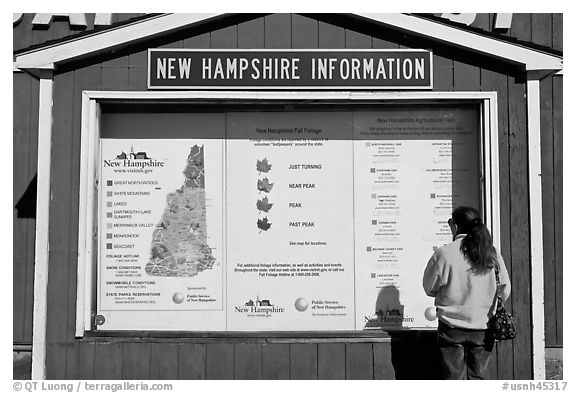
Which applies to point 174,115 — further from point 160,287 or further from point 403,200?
point 403,200

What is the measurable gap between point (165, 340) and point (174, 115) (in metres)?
2.02

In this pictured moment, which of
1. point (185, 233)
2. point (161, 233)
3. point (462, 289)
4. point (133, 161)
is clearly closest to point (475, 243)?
point (462, 289)

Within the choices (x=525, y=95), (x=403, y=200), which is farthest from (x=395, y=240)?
(x=525, y=95)

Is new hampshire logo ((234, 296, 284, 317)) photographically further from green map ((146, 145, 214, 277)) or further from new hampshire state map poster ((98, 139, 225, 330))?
green map ((146, 145, 214, 277))

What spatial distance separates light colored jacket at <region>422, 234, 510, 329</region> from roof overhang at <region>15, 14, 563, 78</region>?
1.74 m

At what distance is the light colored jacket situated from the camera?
477cm

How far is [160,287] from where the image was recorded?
5680 mm

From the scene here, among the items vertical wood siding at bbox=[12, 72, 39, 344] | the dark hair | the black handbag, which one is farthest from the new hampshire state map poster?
the black handbag

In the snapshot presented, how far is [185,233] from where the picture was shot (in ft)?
18.7

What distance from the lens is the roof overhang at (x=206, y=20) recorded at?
5391 mm

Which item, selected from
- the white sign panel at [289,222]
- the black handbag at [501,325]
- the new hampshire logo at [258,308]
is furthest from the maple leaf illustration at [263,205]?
the black handbag at [501,325]

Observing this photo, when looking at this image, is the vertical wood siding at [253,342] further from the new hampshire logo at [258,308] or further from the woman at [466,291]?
the woman at [466,291]

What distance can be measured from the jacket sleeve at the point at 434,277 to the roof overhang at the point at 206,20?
1907 millimetres

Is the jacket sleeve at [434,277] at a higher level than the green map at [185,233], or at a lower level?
lower
